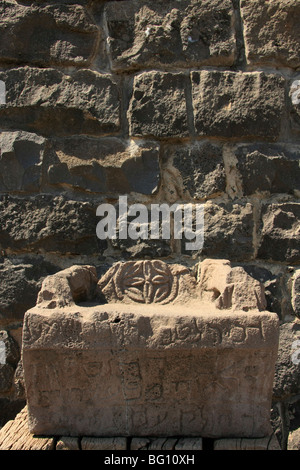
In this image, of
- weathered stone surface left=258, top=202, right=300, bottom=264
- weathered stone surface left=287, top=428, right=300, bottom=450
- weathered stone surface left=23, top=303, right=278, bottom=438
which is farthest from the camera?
weathered stone surface left=258, top=202, right=300, bottom=264

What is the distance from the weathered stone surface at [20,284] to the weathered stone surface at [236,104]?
957mm

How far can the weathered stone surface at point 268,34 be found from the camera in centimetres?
242

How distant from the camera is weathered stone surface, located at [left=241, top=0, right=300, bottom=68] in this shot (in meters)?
2.42

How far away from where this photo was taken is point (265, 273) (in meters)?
2.37

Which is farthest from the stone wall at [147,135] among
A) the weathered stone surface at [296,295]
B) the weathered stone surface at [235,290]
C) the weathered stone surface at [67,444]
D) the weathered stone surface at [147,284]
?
the weathered stone surface at [67,444]

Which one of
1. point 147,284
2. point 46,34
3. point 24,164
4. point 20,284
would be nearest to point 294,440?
point 147,284

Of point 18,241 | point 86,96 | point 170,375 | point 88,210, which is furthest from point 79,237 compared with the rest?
point 170,375
